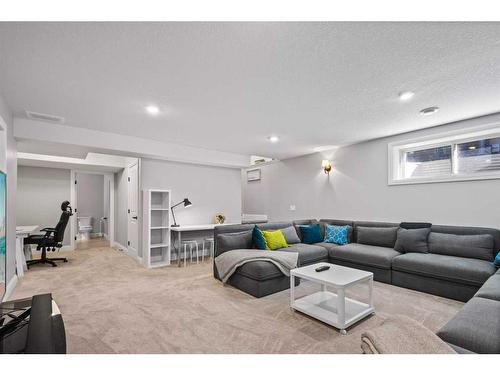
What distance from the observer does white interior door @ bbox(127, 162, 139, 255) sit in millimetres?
5120

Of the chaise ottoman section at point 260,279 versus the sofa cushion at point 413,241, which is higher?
the sofa cushion at point 413,241

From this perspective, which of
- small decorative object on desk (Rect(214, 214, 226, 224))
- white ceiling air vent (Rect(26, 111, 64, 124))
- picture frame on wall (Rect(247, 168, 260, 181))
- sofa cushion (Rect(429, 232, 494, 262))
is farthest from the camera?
picture frame on wall (Rect(247, 168, 260, 181))

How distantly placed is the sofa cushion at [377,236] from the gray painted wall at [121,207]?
517cm

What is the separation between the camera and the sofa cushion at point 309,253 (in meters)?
3.81

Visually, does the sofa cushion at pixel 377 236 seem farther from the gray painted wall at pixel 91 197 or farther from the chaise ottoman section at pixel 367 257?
the gray painted wall at pixel 91 197

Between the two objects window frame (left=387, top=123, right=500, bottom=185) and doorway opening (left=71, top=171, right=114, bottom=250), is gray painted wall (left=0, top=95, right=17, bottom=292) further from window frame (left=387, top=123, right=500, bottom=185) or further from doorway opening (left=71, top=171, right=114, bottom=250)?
window frame (left=387, top=123, right=500, bottom=185)

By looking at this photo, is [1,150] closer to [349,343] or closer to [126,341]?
[126,341]

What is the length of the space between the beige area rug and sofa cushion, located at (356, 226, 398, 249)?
0.86 m

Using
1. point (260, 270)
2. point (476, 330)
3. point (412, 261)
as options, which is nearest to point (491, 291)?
point (476, 330)

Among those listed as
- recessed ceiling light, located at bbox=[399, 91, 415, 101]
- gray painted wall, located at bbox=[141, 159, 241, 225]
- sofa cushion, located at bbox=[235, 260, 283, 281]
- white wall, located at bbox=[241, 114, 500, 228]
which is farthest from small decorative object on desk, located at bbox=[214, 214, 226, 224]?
recessed ceiling light, located at bbox=[399, 91, 415, 101]

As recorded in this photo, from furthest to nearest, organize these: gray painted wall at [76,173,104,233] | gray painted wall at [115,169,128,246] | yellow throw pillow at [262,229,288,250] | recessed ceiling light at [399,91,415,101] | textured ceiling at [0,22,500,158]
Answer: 1. gray painted wall at [76,173,104,233]
2. gray painted wall at [115,169,128,246]
3. yellow throw pillow at [262,229,288,250]
4. recessed ceiling light at [399,91,415,101]
5. textured ceiling at [0,22,500,158]

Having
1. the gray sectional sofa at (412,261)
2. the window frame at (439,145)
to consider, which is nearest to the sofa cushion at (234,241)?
the gray sectional sofa at (412,261)
